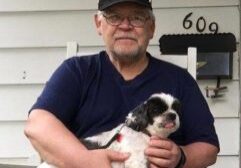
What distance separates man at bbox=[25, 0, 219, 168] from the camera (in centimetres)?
237

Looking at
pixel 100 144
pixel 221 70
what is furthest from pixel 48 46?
pixel 100 144

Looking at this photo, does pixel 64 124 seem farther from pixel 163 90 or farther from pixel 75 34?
pixel 75 34

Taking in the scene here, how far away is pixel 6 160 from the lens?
11.7 feet

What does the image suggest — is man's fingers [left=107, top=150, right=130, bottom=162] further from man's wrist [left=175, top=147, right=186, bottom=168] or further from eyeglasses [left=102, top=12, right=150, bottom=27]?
eyeglasses [left=102, top=12, right=150, bottom=27]

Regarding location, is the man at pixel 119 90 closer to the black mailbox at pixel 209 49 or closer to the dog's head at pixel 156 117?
the dog's head at pixel 156 117

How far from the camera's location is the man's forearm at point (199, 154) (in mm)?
2357

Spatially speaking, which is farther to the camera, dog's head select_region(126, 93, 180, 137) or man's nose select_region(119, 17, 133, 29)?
man's nose select_region(119, 17, 133, 29)

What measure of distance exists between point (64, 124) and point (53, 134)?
0.18 metres

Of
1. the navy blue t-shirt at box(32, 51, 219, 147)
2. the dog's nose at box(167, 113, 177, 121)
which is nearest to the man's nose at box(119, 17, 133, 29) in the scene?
the navy blue t-shirt at box(32, 51, 219, 147)

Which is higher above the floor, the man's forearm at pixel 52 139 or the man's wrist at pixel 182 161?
the man's forearm at pixel 52 139

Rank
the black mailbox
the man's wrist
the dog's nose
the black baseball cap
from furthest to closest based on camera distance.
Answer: the black mailbox → the black baseball cap → the man's wrist → the dog's nose

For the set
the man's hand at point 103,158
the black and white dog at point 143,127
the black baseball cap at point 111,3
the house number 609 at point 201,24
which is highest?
the black baseball cap at point 111,3

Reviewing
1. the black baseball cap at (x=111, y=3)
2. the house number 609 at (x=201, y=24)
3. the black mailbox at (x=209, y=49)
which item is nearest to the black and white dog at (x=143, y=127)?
the black baseball cap at (x=111, y=3)

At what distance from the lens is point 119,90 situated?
247cm
